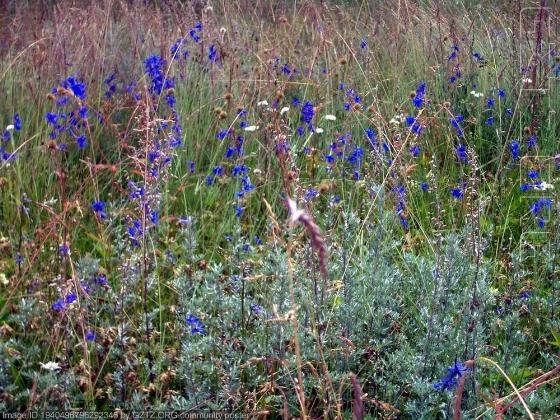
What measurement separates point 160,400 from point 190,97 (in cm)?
228

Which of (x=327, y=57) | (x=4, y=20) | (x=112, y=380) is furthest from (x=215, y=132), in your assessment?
(x=4, y=20)

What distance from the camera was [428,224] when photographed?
125 inches

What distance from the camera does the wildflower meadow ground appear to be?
199 centimetres

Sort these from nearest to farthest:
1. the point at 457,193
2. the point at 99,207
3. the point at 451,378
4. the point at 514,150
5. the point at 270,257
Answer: the point at 451,378 → the point at 270,257 → the point at 99,207 → the point at 457,193 → the point at 514,150

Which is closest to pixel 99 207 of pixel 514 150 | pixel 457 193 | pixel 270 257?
pixel 270 257

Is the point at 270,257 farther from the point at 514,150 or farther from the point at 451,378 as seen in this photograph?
the point at 514,150

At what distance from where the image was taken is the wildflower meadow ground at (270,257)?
1992 mm

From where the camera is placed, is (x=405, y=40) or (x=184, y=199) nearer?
(x=184, y=199)

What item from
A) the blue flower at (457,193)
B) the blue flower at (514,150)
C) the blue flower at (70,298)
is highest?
the blue flower at (70,298)

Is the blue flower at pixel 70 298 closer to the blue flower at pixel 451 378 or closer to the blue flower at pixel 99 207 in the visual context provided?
the blue flower at pixel 99 207

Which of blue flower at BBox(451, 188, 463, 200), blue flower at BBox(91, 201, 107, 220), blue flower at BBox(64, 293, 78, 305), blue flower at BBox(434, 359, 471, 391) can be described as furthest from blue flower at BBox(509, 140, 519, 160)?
blue flower at BBox(64, 293, 78, 305)

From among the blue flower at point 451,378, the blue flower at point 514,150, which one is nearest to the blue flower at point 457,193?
the blue flower at point 514,150

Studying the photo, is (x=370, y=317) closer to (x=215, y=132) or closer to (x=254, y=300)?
(x=254, y=300)

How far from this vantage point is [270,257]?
2.28 meters
